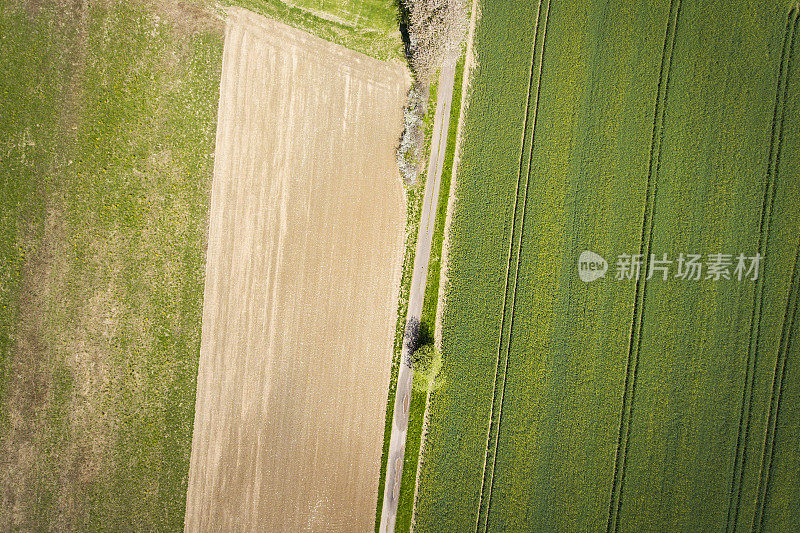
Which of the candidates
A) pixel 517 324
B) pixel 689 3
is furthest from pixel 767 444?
pixel 689 3

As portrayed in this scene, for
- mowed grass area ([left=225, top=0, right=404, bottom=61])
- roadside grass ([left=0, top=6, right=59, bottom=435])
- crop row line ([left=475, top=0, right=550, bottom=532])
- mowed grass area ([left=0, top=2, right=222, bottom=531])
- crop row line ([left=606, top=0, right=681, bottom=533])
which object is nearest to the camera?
roadside grass ([left=0, top=6, right=59, bottom=435])

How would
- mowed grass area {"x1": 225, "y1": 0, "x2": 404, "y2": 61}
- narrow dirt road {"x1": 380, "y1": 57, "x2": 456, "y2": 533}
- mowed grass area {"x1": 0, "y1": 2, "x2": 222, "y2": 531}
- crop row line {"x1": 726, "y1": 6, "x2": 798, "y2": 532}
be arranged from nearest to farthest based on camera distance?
mowed grass area {"x1": 0, "y1": 2, "x2": 222, "y2": 531}, mowed grass area {"x1": 225, "y1": 0, "x2": 404, "y2": 61}, narrow dirt road {"x1": 380, "y1": 57, "x2": 456, "y2": 533}, crop row line {"x1": 726, "y1": 6, "x2": 798, "y2": 532}

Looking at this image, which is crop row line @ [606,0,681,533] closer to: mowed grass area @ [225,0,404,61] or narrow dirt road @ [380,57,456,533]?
narrow dirt road @ [380,57,456,533]

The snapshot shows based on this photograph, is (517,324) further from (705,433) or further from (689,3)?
(689,3)

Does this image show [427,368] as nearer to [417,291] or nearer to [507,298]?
[417,291]

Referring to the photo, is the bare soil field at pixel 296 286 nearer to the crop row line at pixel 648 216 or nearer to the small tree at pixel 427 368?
the small tree at pixel 427 368

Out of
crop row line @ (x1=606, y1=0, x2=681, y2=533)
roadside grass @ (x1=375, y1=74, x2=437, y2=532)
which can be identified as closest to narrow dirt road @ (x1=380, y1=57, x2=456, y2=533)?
roadside grass @ (x1=375, y1=74, x2=437, y2=532)

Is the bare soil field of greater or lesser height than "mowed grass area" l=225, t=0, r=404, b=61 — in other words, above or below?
below
